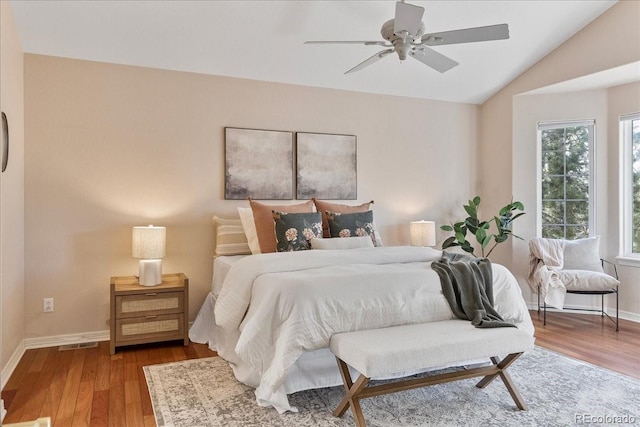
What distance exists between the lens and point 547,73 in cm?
468

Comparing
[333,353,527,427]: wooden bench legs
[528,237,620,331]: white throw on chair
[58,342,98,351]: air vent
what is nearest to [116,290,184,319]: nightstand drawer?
[58,342,98,351]: air vent

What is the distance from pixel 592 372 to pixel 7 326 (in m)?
4.01

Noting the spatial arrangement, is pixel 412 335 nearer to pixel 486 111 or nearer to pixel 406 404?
pixel 406 404

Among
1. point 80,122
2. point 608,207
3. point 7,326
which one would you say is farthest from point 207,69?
point 608,207

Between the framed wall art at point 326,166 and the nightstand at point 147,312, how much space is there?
1633 mm

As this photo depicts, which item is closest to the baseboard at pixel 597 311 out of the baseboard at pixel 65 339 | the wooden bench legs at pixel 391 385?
the wooden bench legs at pixel 391 385

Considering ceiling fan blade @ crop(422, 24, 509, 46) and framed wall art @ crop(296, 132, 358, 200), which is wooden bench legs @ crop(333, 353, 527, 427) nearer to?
ceiling fan blade @ crop(422, 24, 509, 46)

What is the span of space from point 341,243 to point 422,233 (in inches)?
58.1

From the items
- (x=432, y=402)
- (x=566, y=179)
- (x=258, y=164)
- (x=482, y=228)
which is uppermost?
(x=258, y=164)

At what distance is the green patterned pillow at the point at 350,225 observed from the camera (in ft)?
13.0

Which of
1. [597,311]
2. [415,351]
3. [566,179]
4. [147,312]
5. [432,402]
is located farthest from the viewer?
[566,179]

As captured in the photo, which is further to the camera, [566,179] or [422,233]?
[566,179]

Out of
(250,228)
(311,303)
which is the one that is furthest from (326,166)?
(311,303)

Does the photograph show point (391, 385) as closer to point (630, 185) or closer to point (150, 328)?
point (150, 328)
